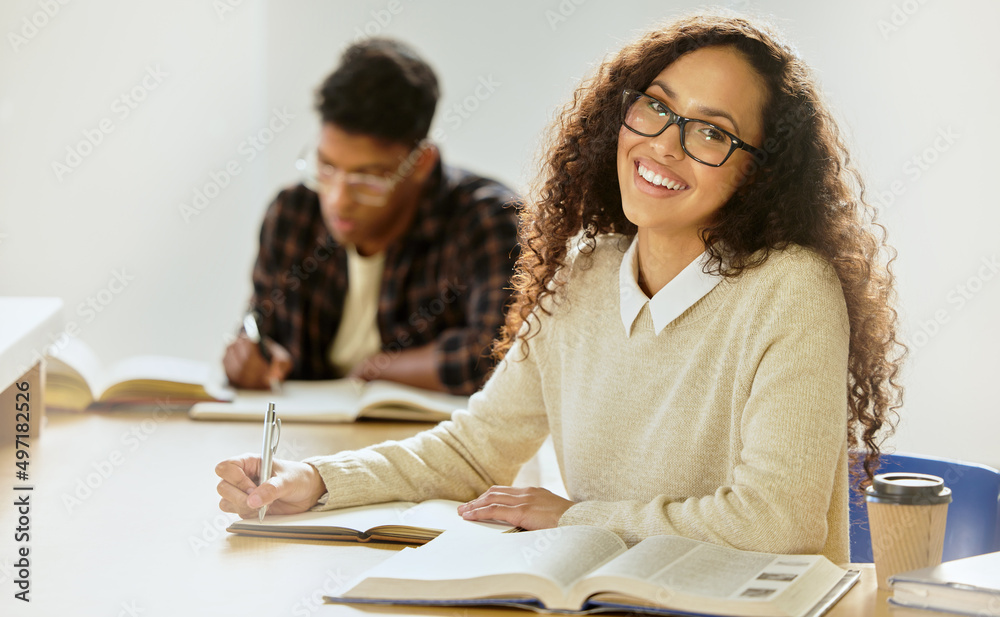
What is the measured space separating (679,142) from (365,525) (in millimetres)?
640

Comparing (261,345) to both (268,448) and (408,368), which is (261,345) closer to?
(408,368)

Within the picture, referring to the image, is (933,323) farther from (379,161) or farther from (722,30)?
(722,30)

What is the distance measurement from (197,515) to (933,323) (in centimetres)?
266

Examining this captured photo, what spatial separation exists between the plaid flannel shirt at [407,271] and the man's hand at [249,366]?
26 cm

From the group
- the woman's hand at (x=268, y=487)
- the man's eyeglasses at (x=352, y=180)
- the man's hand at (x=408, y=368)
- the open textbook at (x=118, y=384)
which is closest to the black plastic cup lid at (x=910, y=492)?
the woman's hand at (x=268, y=487)

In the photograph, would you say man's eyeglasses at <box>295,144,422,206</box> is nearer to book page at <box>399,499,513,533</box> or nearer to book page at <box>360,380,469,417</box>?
book page at <box>360,380,469,417</box>

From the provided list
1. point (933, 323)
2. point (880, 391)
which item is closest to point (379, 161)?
Answer: point (880, 391)

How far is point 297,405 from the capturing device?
2.13m

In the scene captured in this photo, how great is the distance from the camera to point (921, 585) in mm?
970

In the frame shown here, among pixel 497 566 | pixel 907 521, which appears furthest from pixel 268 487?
pixel 907 521

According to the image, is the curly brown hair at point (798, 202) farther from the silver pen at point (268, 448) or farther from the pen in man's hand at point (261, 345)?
the pen in man's hand at point (261, 345)

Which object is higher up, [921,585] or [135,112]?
[135,112]

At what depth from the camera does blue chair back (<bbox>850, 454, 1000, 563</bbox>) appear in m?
1.47

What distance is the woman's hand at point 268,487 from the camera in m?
1.25
